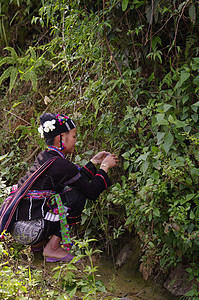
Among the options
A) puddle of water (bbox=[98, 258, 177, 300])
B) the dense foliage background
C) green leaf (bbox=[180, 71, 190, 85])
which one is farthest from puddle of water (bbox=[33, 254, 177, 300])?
green leaf (bbox=[180, 71, 190, 85])

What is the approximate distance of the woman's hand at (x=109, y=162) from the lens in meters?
3.12

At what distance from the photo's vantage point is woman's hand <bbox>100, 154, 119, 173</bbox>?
3.12m

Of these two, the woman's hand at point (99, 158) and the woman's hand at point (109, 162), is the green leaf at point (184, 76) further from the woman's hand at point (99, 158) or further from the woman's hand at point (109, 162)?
the woman's hand at point (99, 158)

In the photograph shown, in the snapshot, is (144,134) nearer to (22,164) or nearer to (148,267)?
(148,267)

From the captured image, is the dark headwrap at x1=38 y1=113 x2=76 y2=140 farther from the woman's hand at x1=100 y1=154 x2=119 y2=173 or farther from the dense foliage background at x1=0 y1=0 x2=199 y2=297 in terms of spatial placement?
the woman's hand at x1=100 y1=154 x2=119 y2=173

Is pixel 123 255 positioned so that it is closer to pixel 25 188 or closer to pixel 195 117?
pixel 25 188

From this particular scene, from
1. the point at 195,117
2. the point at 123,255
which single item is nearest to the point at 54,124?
the point at 195,117

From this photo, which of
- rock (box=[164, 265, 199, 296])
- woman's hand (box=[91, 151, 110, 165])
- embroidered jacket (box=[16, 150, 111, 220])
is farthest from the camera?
woman's hand (box=[91, 151, 110, 165])

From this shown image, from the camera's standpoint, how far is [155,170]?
262 cm

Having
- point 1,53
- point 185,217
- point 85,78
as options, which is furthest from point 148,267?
point 1,53

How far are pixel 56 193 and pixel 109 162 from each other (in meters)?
0.53

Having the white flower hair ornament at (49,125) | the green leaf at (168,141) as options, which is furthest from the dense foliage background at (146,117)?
the white flower hair ornament at (49,125)

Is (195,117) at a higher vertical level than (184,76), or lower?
lower

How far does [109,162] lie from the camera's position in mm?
3129
